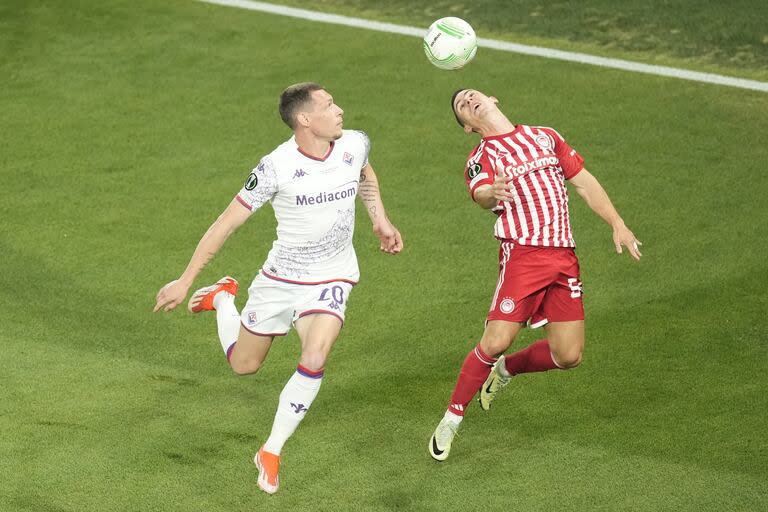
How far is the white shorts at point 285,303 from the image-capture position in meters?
8.04

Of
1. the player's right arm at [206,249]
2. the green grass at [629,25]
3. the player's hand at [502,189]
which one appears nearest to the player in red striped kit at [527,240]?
the player's hand at [502,189]

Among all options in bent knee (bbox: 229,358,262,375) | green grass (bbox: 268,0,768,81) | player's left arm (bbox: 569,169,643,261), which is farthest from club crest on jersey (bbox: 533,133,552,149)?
green grass (bbox: 268,0,768,81)

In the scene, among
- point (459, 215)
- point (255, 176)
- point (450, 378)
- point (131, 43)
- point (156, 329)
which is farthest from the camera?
point (131, 43)

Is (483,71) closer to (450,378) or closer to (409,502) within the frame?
(450,378)

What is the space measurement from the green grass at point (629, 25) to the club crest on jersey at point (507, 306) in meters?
7.11

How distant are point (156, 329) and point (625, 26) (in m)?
7.64

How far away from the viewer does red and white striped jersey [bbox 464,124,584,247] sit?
826 centimetres

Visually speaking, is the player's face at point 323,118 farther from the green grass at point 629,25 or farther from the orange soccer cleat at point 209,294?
the green grass at point 629,25

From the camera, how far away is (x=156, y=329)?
33.4 ft

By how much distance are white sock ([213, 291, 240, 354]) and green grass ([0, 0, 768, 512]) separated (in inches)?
20.8

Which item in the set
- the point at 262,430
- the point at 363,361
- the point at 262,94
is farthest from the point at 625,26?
the point at 262,430

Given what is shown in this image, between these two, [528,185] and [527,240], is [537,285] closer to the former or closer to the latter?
[527,240]

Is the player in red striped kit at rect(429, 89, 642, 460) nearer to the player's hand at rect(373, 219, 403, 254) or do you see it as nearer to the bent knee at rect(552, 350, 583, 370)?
the bent knee at rect(552, 350, 583, 370)

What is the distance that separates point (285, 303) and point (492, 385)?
1637 mm
